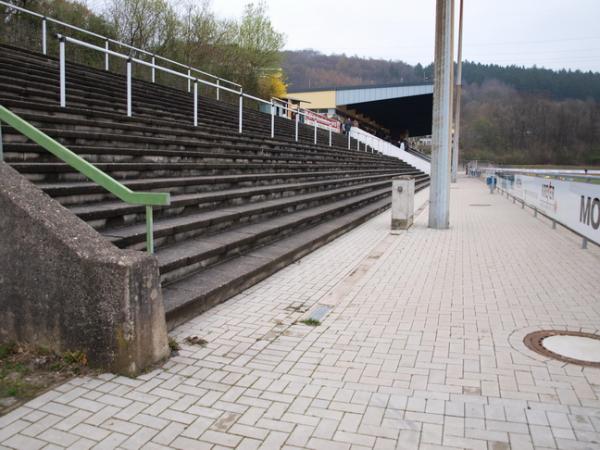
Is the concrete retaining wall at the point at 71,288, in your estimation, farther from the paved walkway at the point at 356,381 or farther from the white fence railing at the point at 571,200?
the white fence railing at the point at 571,200

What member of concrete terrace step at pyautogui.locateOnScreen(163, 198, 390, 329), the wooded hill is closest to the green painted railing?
concrete terrace step at pyautogui.locateOnScreen(163, 198, 390, 329)

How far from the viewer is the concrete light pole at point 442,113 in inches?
465

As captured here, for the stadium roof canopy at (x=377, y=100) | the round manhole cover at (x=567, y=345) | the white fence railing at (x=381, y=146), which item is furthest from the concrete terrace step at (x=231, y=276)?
the stadium roof canopy at (x=377, y=100)

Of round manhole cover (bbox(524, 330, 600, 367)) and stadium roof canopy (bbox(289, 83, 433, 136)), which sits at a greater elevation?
stadium roof canopy (bbox(289, 83, 433, 136))

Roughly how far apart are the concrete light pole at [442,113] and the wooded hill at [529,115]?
83.2 metres

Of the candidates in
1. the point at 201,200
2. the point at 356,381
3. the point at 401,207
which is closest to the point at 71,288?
the point at 356,381

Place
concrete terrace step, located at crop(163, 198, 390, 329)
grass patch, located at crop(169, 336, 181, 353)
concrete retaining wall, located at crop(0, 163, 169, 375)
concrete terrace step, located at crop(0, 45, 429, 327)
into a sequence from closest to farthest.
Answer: concrete retaining wall, located at crop(0, 163, 169, 375) < grass patch, located at crop(169, 336, 181, 353) < concrete terrace step, located at crop(163, 198, 390, 329) < concrete terrace step, located at crop(0, 45, 429, 327)

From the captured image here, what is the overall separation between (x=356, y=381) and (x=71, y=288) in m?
2.21

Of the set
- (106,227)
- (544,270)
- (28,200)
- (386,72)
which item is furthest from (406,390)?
(386,72)

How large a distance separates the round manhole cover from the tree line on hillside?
46.2 feet

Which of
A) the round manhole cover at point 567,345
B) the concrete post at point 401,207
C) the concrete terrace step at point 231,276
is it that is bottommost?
the round manhole cover at point 567,345

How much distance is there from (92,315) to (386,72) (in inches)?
3350

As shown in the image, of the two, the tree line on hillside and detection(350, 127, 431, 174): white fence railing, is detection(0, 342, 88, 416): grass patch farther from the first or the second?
detection(350, 127, 431, 174): white fence railing

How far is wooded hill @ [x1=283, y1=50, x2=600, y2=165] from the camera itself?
9475cm
